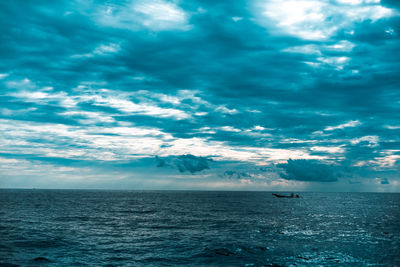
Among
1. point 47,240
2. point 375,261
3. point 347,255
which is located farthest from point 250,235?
point 47,240

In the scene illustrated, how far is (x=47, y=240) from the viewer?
41.8 metres

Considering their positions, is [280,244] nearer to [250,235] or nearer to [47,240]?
[250,235]

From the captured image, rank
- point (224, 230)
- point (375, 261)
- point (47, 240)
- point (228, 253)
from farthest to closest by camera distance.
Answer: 1. point (224, 230)
2. point (47, 240)
3. point (228, 253)
4. point (375, 261)

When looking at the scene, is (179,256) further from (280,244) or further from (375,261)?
(375,261)

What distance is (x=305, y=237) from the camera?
47344 mm

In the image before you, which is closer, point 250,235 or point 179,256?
point 179,256

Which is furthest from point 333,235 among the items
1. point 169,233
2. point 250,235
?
point 169,233

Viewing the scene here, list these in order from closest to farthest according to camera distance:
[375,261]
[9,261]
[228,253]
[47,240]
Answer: [9,261] → [375,261] → [228,253] → [47,240]

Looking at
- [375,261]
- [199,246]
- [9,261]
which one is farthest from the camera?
[199,246]

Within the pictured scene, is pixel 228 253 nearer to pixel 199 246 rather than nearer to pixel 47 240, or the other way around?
pixel 199 246

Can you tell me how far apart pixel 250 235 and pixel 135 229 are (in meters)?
20.5

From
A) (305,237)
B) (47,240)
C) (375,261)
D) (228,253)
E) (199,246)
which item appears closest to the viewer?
(375,261)

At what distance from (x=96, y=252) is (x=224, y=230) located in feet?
77.4

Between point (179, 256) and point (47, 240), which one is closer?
point (179, 256)
